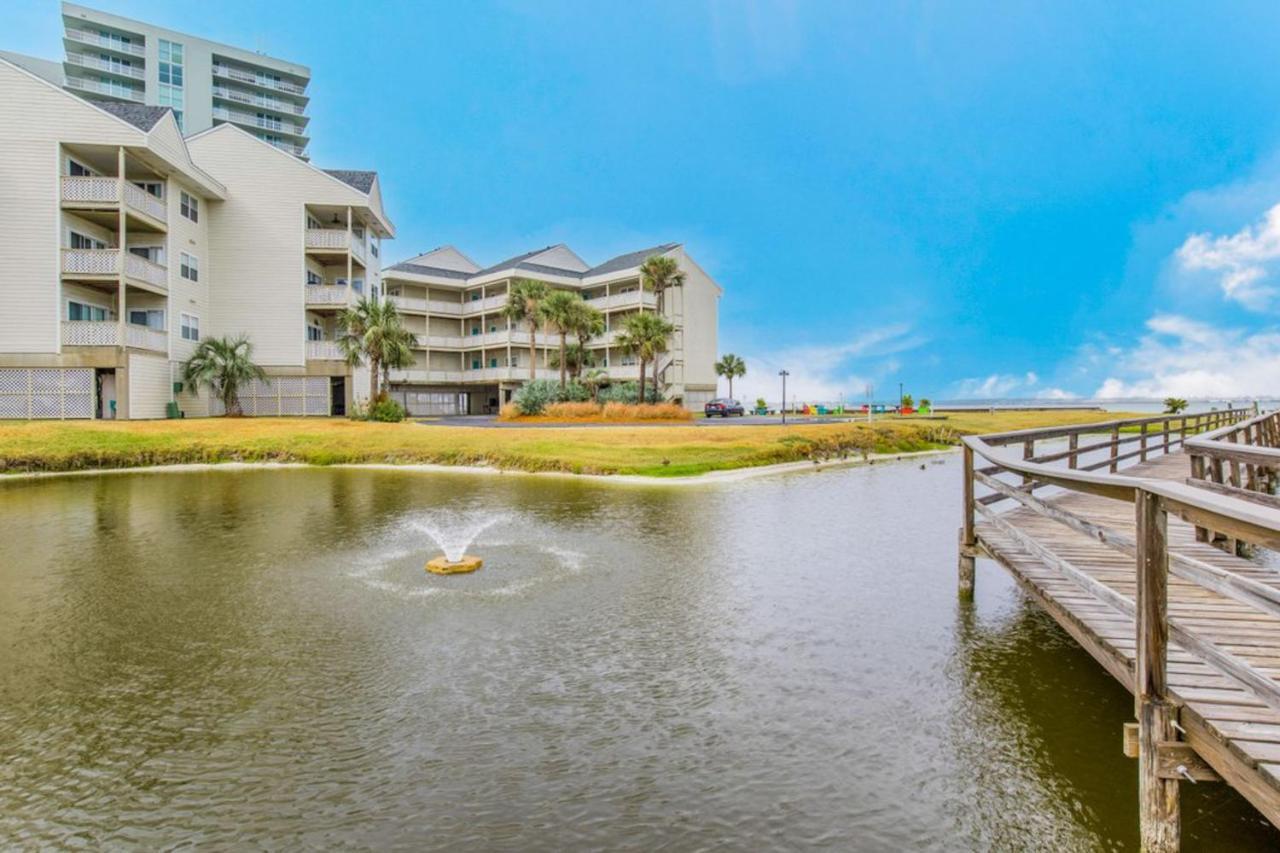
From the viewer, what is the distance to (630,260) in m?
72.5

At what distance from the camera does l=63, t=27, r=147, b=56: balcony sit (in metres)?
71.4

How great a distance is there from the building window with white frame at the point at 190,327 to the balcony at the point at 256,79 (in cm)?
5063

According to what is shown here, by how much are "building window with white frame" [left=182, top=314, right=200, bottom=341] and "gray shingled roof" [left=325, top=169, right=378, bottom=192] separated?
47.4 feet

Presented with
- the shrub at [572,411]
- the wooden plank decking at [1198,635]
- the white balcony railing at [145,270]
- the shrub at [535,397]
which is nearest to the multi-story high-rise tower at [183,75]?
the white balcony railing at [145,270]

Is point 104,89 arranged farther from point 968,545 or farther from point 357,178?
point 968,545

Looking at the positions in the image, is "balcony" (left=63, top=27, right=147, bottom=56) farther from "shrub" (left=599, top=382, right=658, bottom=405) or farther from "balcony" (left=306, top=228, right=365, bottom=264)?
"shrub" (left=599, top=382, right=658, bottom=405)

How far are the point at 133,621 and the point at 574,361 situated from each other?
53283 millimetres

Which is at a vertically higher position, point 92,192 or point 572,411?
point 92,192

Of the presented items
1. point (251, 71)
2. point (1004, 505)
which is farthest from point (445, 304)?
point (1004, 505)

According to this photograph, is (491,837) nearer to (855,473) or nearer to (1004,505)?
(1004,505)

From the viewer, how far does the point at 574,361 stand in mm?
62031

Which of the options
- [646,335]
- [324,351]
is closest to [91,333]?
[324,351]

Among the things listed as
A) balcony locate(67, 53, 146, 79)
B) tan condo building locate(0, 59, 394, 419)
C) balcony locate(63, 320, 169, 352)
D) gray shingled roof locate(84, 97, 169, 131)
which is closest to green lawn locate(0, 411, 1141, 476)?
tan condo building locate(0, 59, 394, 419)

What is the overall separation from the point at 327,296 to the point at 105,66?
50575 millimetres
